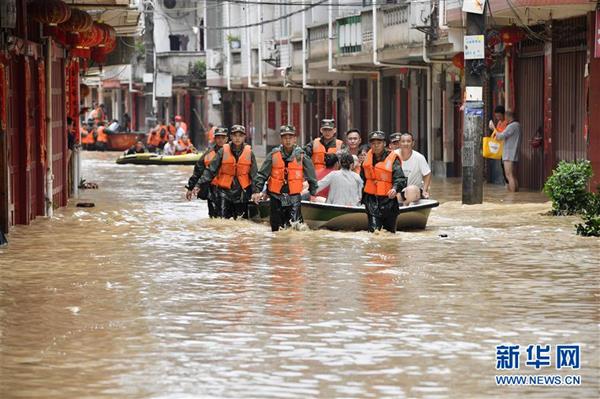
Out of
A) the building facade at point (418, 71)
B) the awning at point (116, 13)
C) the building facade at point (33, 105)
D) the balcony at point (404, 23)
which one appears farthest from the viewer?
the balcony at point (404, 23)

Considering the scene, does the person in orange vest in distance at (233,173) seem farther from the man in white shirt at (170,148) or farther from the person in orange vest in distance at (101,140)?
the person in orange vest in distance at (101,140)

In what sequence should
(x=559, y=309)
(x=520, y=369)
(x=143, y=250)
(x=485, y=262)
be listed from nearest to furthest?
(x=520, y=369), (x=559, y=309), (x=485, y=262), (x=143, y=250)

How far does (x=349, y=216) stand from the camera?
2002 cm

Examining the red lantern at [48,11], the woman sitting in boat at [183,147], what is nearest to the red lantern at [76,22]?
the red lantern at [48,11]

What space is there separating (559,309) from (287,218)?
792cm

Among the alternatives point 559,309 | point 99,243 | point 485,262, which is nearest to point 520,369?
point 559,309

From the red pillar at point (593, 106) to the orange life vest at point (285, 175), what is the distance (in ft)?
21.9

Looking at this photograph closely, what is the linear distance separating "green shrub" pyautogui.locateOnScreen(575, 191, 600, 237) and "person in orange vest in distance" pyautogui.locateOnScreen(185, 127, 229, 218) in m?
5.30

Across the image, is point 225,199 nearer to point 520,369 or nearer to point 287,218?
point 287,218

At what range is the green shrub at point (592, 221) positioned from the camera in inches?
760

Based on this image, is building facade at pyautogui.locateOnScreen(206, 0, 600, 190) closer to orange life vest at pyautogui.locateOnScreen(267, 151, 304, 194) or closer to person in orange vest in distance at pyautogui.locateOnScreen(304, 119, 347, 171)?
person in orange vest in distance at pyautogui.locateOnScreen(304, 119, 347, 171)

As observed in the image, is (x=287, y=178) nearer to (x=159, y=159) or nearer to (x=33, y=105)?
(x=33, y=105)

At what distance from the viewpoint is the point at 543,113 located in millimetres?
29984

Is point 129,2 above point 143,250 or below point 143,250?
above
